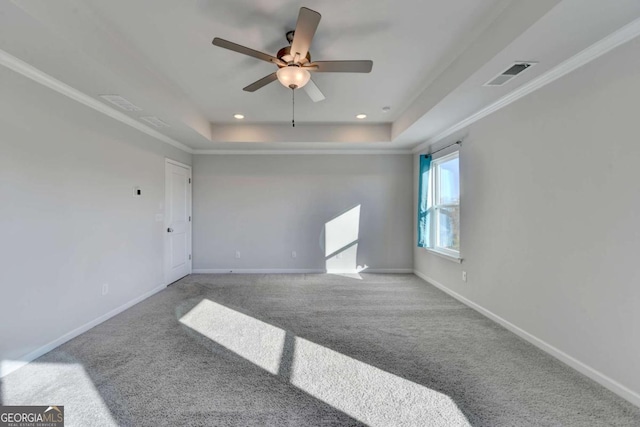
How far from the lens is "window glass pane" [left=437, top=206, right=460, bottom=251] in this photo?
4055 millimetres

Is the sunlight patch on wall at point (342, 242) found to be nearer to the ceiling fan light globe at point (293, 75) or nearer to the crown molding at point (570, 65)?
the crown molding at point (570, 65)

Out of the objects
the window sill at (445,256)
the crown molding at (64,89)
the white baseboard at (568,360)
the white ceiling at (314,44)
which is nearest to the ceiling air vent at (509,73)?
the white ceiling at (314,44)

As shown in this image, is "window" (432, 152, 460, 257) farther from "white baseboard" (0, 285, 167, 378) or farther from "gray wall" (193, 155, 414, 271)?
"white baseboard" (0, 285, 167, 378)

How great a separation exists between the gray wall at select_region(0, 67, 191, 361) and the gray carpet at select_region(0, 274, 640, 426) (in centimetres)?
33

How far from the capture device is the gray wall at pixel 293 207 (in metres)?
5.30

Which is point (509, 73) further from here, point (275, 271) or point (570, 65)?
point (275, 271)

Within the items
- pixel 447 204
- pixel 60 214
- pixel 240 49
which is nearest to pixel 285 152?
pixel 447 204

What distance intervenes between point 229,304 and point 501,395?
300 cm

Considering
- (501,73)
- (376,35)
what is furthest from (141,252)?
(501,73)

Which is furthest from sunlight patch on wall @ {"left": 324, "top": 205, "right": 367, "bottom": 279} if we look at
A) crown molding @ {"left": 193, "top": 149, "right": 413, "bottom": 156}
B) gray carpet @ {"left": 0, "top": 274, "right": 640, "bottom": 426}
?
→ gray carpet @ {"left": 0, "top": 274, "right": 640, "bottom": 426}

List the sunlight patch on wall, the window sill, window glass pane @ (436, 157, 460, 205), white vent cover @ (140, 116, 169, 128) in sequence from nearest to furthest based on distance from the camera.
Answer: white vent cover @ (140, 116, 169, 128), the window sill, window glass pane @ (436, 157, 460, 205), the sunlight patch on wall

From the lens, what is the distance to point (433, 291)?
4199 millimetres

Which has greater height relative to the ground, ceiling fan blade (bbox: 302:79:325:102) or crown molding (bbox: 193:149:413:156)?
ceiling fan blade (bbox: 302:79:325:102)

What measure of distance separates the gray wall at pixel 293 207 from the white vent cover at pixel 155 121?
158 centimetres
